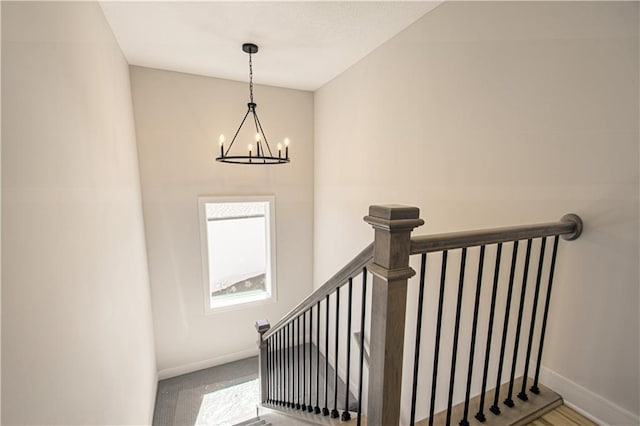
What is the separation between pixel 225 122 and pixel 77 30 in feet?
6.98

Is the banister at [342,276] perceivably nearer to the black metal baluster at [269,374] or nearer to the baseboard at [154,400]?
the black metal baluster at [269,374]

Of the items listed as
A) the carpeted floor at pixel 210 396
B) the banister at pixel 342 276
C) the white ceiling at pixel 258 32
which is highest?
the white ceiling at pixel 258 32

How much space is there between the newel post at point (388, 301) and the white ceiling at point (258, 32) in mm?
1968

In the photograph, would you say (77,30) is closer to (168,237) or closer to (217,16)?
(217,16)

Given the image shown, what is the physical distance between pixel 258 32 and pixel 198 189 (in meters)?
2.04

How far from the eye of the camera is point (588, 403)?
135 centimetres

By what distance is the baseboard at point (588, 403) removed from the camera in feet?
4.10

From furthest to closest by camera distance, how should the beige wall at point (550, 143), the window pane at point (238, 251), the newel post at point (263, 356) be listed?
the window pane at point (238, 251)
the newel post at point (263, 356)
the beige wall at point (550, 143)

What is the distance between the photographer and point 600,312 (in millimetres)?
1308

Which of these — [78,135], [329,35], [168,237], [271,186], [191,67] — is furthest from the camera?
[271,186]

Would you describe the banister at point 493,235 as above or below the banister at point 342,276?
above

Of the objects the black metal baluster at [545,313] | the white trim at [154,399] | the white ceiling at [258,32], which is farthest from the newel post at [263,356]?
the white ceiling at [258,32]

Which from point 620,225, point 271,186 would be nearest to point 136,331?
point 271,186

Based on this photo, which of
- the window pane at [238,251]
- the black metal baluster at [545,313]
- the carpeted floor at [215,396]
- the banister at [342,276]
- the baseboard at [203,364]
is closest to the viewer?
the banister at [342,276]
